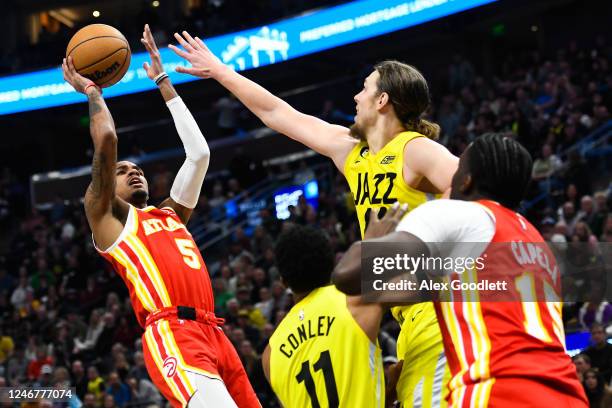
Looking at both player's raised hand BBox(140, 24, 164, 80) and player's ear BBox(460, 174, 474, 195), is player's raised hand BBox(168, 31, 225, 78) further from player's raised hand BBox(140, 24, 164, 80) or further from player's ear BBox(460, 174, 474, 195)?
player's ear BBox(460, 174, 474, 195)

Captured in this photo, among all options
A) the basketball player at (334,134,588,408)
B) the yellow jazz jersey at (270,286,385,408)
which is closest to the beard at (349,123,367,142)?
the yellow jazz jersey at (270,286,385,408)

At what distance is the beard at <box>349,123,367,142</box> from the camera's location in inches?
192

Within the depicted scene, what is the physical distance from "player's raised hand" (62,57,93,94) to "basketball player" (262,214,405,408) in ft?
8.02

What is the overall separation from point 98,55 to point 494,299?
12.6 feet

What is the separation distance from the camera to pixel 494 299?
3062 millimetres

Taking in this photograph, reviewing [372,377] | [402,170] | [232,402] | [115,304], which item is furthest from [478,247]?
[115,304]

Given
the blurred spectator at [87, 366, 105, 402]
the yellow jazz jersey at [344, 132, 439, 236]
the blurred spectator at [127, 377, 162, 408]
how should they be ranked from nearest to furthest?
1. the yellow jazz jersey at [344, 132, 439, 236]
2. the blurred spectator at [127, 377, 162, 408]
3. the blurred spectator at [87, 366, 105, 402]

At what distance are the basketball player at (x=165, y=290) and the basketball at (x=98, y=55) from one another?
0.35 meters

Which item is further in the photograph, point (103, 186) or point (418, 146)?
point (103, 186)

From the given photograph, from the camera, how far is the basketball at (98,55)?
6121 millimetres

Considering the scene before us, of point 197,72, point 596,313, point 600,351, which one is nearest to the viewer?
point 197,72

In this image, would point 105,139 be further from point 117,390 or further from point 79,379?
point 79,379

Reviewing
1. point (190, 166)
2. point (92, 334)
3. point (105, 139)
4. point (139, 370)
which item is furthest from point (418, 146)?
point (92, 334)

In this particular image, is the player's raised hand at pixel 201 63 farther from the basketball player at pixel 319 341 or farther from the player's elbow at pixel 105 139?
the basketball player at pixel 319 341
